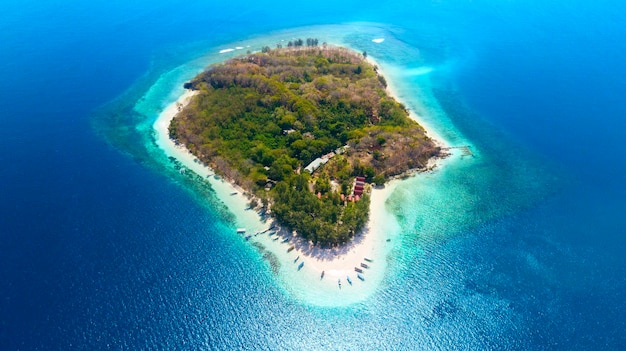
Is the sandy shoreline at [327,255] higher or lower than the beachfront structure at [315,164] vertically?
lower

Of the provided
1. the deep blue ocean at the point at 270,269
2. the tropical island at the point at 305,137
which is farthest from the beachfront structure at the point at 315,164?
the deep blue ocean at the point at 270,269

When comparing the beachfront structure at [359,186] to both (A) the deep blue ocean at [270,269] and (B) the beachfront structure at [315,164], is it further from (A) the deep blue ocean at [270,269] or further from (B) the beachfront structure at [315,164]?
(B) the beachfront structure at [315,164]

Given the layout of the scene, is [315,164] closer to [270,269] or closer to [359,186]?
[359,186]

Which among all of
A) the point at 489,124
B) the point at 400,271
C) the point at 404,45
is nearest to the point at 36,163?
the point at 400,271

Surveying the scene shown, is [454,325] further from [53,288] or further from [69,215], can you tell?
[69,215]

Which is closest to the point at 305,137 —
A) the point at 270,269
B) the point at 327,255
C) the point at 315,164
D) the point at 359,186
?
the point at 315,164

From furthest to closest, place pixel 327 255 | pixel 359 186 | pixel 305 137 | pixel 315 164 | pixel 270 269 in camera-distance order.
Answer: pixel 305 137 → pixel 315 164 → pixel 359 186 → pixel 327 255 → pixel 270 269
